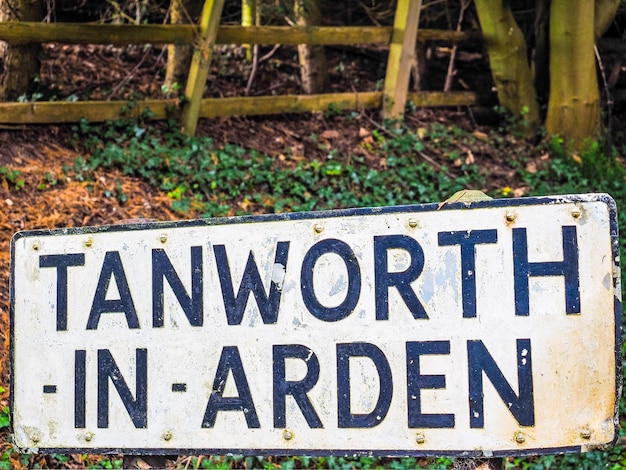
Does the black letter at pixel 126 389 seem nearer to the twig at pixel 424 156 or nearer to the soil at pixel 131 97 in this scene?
the soil at pixel 131 97

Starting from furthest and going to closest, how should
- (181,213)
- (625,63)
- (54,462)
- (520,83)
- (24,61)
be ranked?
1. (625,63)
2. (520,83)
3. (24,61)
4. (181,213)
5. (54,462)

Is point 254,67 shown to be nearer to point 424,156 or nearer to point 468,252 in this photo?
point 424,156

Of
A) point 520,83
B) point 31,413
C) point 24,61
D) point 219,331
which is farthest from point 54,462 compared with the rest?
point 520,83

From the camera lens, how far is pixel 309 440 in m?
1.40

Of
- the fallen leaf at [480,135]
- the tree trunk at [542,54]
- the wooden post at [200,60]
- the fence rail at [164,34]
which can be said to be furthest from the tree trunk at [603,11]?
the wooden post at [200,60]

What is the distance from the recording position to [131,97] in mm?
6219

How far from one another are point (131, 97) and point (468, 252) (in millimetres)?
5306

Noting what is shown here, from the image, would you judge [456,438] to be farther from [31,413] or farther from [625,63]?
[625,63]

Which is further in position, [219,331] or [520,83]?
[520,83]

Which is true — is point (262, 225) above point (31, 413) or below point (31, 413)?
above

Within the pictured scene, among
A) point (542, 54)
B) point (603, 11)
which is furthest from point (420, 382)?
point (542, 54)

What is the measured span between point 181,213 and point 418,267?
13.4 feet

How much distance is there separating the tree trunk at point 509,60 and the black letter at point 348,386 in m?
6.97

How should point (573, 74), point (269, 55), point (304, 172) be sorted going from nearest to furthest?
point (304, 172), point (573, 74), point (269, 55)
